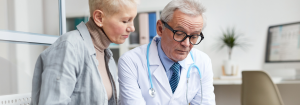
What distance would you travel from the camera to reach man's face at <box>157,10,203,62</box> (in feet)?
3.60

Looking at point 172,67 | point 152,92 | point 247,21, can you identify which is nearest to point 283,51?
point 247,21

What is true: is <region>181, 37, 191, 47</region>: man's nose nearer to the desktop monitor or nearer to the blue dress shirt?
the blue dress shirt

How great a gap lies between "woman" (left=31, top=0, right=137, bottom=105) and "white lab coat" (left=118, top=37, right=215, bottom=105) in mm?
111

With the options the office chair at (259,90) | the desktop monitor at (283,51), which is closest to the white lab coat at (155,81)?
the office chair at (259,90)

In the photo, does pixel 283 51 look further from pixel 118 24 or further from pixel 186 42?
pixel 118 24

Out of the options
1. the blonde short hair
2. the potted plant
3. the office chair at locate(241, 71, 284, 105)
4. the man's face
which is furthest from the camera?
the potted plant

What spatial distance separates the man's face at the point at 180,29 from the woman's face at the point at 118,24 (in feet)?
0.89

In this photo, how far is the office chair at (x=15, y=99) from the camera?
0.93m

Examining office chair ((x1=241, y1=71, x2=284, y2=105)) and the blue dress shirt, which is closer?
the blue dress shirt

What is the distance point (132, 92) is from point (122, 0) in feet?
1.47

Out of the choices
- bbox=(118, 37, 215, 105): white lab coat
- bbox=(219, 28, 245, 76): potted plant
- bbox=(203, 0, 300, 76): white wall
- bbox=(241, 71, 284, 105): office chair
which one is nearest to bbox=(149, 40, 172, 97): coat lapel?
bbox=(118, 37, 215, 105): white lab coat

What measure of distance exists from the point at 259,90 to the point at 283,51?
983 millimetres

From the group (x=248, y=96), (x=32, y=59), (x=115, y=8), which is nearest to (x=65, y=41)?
(x=115, y=8)

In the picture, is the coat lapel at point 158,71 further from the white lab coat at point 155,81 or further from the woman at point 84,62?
the woman at point 84,62
